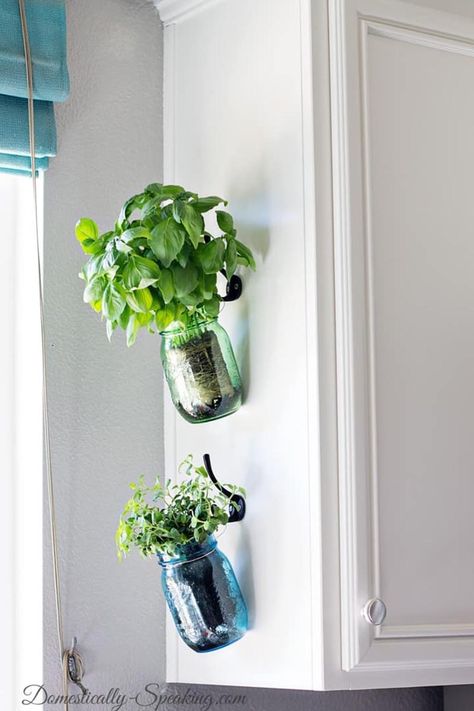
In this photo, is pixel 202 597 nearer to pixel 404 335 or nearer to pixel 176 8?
pixel 404 335

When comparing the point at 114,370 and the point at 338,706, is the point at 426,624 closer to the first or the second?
the point at 338,706

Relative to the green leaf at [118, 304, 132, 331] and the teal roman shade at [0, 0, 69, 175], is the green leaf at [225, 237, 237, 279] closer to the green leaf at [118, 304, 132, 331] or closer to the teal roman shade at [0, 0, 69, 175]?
the green leaf at [118, 304, 132, 331]

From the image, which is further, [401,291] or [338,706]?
[338,706]

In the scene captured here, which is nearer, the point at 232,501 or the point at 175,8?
the point at 232,501

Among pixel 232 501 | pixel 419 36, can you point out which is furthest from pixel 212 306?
pixel 419 36

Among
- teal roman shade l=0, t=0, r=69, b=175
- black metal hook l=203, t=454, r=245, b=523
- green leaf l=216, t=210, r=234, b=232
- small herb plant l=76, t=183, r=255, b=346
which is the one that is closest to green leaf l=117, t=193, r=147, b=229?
small herb plant l=76, t=183, r=255, b=346

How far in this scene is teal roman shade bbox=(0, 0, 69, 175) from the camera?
1.44 meters

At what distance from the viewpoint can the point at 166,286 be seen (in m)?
1.33

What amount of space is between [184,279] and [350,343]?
23 centimetres

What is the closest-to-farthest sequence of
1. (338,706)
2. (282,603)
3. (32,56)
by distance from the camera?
(282,603)
(32,56)
(338,706)

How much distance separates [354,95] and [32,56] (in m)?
0.45

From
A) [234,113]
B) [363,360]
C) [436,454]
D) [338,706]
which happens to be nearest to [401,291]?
[363,360]

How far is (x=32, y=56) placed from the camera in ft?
4.78

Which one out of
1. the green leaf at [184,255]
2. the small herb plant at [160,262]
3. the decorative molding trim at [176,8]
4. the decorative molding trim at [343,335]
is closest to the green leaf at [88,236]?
the small herb plant at [160,262]
